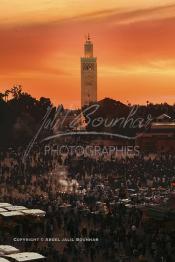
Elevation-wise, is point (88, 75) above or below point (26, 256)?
above

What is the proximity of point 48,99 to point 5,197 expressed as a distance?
48618mm

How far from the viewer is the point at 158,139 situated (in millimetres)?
73688

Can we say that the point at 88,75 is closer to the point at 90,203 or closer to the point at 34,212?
the point at 90,203

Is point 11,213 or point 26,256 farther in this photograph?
point 11,213

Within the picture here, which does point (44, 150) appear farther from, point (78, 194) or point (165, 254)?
point (165, 254)

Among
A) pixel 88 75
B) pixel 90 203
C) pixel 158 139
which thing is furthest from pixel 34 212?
pixel 88 75

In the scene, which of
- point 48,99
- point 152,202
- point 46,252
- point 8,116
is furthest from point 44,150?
point 46,252

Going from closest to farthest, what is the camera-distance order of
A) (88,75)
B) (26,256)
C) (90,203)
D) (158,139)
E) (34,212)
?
(26,256), (34,212), (90,203), (158,139), (88,75)

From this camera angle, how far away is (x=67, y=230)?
1122 inches

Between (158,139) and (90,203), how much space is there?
39.9 m

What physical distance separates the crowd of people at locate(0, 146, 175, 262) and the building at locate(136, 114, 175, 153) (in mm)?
13708

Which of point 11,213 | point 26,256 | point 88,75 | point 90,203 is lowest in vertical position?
point 26,256

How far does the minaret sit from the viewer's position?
142 m

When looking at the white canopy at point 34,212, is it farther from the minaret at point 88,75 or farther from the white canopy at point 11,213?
A: the minaret at point 88,75
